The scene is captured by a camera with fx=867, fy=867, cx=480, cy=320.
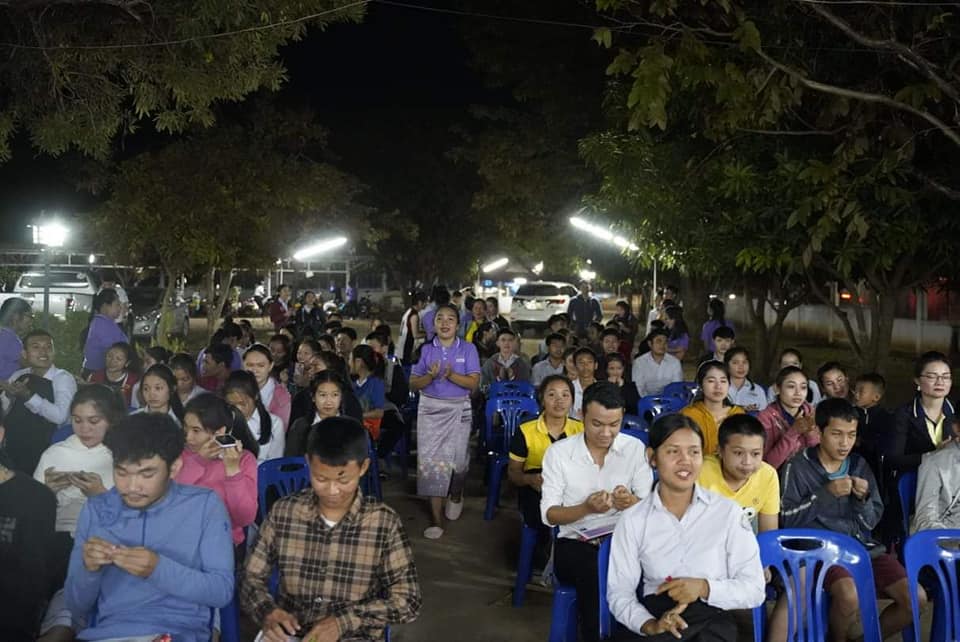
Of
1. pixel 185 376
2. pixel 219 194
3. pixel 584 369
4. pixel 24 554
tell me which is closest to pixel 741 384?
pixel 584 369

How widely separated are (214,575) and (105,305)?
598 centimetres

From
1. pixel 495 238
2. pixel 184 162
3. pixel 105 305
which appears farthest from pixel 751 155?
pixel 495 238

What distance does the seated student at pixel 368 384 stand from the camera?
789 cm

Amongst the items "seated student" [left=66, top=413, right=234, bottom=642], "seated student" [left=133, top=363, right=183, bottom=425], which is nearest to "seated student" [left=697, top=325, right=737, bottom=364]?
"seated student" [left=133, top=363, right=183, bottom=425]

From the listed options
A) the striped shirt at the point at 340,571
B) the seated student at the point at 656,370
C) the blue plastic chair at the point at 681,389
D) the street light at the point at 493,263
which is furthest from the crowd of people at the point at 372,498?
the street light at the point at 493,263

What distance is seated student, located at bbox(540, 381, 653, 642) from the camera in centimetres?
449

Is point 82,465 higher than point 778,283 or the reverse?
the reverse

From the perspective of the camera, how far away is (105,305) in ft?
27.9

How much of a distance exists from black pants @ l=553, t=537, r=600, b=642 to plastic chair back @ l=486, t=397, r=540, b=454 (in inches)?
125

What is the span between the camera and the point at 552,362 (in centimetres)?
970

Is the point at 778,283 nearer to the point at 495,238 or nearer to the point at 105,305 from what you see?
the point at 105,305

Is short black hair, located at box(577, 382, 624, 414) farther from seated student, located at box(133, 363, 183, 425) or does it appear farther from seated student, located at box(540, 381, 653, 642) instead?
seated student, located at box(133, 363, 183, 425)

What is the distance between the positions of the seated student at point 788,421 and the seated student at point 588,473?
3.86 ft

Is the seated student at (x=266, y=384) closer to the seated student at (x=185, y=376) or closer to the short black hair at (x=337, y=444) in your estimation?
the seated student at (x=185, y=376)
